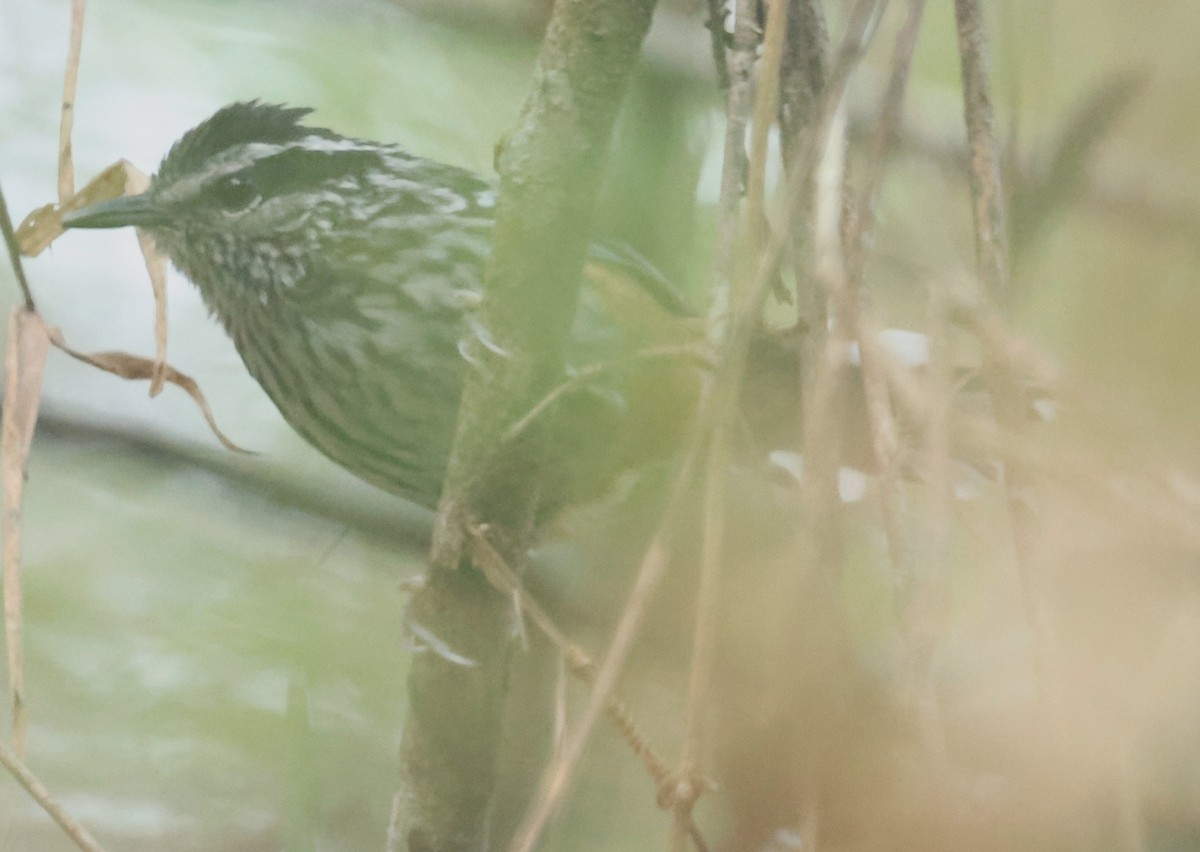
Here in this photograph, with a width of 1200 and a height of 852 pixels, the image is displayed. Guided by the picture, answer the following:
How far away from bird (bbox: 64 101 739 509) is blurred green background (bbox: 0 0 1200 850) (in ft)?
0.55

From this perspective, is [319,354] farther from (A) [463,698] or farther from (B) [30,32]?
(B) [30,32]

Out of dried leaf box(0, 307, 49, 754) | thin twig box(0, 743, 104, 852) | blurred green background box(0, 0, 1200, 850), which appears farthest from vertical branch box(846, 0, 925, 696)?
dried leaf box(0, 307, 49, 754)

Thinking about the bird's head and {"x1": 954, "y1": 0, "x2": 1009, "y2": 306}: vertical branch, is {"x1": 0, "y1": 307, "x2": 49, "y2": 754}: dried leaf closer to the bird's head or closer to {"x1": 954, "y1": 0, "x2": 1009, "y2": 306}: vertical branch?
the bird's head

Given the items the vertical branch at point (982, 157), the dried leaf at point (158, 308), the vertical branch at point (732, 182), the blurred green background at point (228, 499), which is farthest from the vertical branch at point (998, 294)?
the dried leaf at point (158, 308)

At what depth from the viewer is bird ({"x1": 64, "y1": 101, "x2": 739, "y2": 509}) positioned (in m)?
1.12

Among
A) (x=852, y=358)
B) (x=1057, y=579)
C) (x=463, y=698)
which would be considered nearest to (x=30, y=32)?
(x=463, y=698)

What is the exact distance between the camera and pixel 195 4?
1.38 m

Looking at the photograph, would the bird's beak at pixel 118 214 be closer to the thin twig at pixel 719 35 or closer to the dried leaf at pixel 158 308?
the dried leaf at pixel 158 308

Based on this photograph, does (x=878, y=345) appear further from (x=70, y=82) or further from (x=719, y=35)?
(x=70, y=82)

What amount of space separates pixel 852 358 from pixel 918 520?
0.11m

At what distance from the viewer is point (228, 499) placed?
4.75 feet

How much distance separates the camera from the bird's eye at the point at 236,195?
1.13 m

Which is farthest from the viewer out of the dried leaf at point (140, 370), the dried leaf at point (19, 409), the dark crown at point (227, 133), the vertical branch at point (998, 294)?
the dark crown at point (227, 133)

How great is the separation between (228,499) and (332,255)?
1.51 ft
